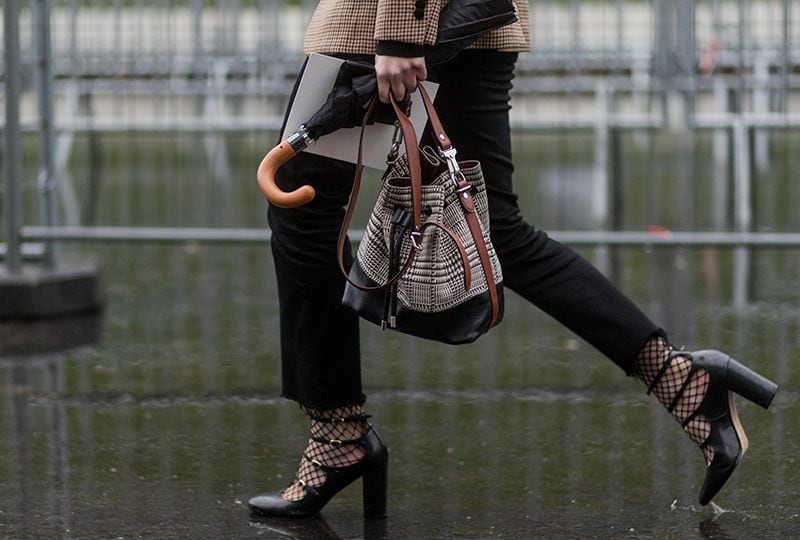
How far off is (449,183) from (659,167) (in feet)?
29.5

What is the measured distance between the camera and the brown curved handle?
3.44m

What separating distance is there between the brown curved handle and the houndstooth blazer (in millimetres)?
263

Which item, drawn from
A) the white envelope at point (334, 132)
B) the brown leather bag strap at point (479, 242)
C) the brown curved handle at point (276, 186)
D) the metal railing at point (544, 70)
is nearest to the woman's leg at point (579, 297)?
the white envelope at point (334, 132)

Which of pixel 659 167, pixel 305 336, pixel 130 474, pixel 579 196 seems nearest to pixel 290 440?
pixel 130 474

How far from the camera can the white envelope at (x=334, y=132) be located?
3.53 m

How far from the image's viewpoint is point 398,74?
135 inches

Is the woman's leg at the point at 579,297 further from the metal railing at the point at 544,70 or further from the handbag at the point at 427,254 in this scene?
the metal railing at the point at 544,70

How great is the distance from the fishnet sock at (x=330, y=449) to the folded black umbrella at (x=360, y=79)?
1.90 ft

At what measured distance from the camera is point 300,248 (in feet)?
12.2

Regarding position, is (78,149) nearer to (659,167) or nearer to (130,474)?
(659,167)

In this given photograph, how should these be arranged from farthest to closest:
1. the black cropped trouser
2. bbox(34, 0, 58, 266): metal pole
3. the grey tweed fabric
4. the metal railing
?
the metal railing
bbox(34, 0, 58, 266): metal pole
the black cropped trouser
the grey tweed fabric

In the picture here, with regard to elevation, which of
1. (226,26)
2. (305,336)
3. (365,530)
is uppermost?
(226,26)

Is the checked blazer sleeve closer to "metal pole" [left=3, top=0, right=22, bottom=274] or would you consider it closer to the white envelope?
the white envelope

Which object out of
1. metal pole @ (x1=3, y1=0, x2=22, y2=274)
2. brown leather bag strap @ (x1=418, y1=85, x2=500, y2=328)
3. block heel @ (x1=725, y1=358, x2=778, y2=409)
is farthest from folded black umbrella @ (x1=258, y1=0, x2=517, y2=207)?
metal pole @ (x1=3, y1=0, x2=22, y2=274)
